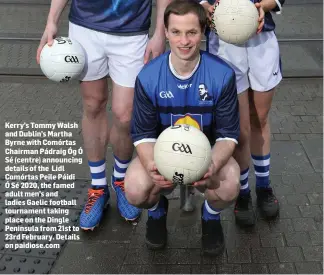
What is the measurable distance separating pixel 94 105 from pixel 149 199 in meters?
0.83

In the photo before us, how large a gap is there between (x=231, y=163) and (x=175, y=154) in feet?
1.90

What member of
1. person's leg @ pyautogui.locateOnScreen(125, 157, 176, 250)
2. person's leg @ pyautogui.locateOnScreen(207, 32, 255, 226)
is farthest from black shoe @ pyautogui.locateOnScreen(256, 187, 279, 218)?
person's leg @ pyautogui.locateOnScreen(125, 157, 176, 250)

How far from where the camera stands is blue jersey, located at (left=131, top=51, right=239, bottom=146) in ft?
9.86

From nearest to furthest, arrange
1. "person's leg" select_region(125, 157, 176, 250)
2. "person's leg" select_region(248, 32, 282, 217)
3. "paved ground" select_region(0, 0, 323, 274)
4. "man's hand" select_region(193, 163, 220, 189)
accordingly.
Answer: "man's hand" select_region(193, 163, 220, 189) → "person's leg" select_region(125, 157, 176, 250) → "paved ground" select_region(0, 0, 323, 274) → "person's leg" select_region(248, 32, 282, 217)

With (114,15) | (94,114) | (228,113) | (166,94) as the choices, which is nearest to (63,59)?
(114,15)

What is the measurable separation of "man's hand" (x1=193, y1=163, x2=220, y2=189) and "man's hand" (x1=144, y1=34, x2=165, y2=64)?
0.91m

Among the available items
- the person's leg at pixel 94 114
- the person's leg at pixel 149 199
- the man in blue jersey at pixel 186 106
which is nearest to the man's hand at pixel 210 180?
the man in blue jersey at pixel 186 106

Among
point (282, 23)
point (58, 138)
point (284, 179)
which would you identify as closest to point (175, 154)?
point (284, 179)

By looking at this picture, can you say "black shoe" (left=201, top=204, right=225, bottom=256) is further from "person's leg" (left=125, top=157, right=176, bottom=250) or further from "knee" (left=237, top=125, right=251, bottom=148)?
"knee" (left=237, top=125, right=251, bottom=148)

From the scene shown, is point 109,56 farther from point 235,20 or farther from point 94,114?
point 235,20

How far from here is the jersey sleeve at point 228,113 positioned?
3.01 metres

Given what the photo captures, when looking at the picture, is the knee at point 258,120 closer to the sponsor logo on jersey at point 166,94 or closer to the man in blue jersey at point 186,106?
the man in blue jersey at point 186,106

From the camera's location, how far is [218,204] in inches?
125

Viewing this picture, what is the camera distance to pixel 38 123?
5551mm
